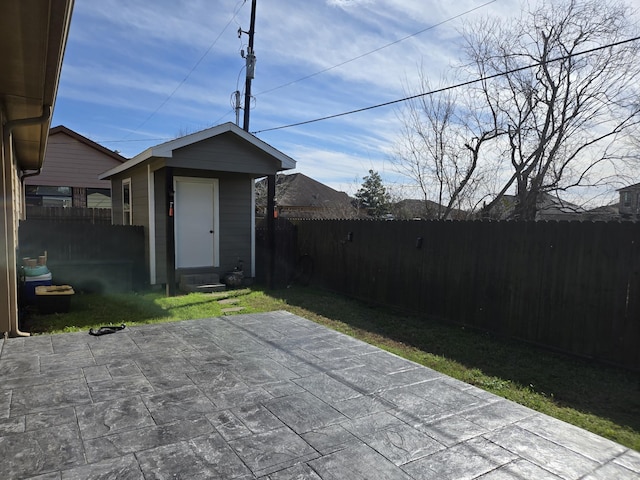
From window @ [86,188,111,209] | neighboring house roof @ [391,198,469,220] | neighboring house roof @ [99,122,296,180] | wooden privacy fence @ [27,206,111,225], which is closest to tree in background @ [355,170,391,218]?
neighboring house roof @ [391,198,469,220]

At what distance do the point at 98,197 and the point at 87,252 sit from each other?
840 centimetres

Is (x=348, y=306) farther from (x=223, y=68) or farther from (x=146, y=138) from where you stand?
(x=146, y=138)

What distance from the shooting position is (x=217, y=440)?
1.85 meters

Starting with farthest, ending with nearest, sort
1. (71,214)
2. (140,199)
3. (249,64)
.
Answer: (249,64), (71,214), (140,199)

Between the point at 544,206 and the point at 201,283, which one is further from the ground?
the point at 544,206

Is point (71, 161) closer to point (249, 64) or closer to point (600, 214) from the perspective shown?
point (249, 64)

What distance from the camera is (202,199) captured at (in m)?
8.48

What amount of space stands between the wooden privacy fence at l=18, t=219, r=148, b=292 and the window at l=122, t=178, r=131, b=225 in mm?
1699

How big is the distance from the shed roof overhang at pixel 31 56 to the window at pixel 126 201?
536 cm

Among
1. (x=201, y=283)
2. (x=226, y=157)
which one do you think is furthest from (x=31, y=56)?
(x=201, y=283)

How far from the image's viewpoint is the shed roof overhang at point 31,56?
2.09 m

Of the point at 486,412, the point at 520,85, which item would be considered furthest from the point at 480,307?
the point at 520,85

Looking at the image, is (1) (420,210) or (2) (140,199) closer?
(2) (140,199)

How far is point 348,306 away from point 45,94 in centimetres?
509
